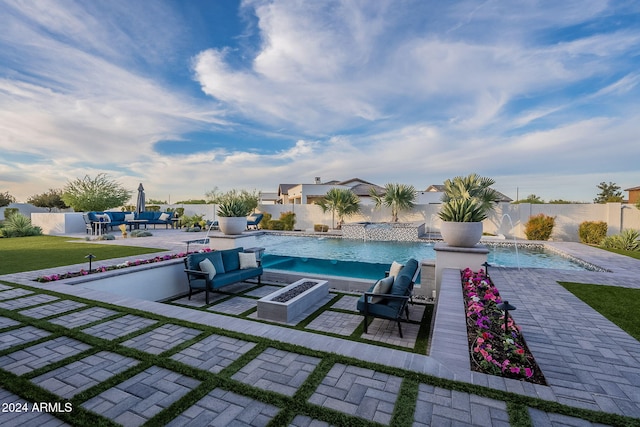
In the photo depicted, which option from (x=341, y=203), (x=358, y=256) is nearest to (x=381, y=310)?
(x=358, y=256)

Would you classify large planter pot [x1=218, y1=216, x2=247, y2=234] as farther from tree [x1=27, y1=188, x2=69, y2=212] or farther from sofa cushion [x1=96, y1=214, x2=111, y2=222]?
tree [x1=27, y1=188, x2=69, y2=212]

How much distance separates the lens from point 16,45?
810cm

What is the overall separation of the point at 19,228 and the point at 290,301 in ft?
58.0

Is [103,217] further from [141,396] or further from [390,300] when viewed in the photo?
[390,300]

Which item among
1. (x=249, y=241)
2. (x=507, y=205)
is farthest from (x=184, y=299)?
(x=507, y=205)

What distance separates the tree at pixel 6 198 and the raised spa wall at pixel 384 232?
36345 millimetres

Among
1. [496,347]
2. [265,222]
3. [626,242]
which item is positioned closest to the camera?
[496,347]

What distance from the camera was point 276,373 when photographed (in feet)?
8.07

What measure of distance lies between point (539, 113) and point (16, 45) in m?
17.6

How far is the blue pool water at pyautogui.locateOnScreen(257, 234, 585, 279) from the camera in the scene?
8.45 meters

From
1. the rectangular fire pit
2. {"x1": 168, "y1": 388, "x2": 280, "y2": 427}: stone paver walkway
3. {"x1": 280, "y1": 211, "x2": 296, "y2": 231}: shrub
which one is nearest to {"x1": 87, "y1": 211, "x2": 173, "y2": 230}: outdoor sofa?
{"x1": 280, "y1": 211, "x2": 296, "y2": 231}: shrub

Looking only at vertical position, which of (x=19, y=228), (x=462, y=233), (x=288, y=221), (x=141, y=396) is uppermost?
(x=462, y=233)

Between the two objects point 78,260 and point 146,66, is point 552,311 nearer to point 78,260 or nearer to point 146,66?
point 78,260

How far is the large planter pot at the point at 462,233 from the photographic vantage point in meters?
5.54
